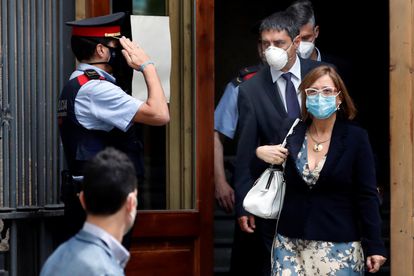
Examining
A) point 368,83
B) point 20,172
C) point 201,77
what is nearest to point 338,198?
point 201,77

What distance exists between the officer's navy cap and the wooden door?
3.06 feet

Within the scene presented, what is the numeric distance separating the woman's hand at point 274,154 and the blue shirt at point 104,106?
73cm

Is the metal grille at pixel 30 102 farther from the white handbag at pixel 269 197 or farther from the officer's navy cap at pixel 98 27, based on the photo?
the white handbag at pixel 269 197

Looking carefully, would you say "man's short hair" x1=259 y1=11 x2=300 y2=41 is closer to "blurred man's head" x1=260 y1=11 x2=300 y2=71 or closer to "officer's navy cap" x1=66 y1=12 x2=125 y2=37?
"blurred man's head" x1=260 y1=11 x2=300 y2=71

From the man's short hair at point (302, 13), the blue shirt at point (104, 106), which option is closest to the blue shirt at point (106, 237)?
the blue shirt at point (104, 106)

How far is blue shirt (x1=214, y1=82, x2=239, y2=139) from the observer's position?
6949 millimetres

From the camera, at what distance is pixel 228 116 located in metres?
6.98

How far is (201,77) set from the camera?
6.74 meters

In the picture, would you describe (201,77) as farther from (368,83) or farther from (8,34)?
(368,83)

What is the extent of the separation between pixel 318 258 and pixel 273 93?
1099 mm

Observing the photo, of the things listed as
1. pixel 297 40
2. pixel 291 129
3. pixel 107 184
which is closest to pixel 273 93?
pixel 297 40

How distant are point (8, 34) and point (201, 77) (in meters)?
1.19

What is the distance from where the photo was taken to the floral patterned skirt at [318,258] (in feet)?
18.8

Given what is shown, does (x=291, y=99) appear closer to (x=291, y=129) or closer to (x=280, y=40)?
(x=280, y=40)
